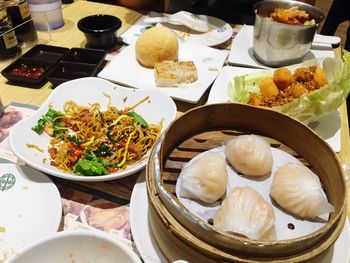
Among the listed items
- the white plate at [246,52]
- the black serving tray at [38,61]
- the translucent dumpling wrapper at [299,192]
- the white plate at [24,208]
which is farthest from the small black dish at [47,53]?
the translucent dumpling wrapper at [299,192]

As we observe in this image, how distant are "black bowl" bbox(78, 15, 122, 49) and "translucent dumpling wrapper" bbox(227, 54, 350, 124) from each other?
2.86ft

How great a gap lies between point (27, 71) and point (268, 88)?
50.6 inches

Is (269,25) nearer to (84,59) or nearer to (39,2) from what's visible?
(84,59)

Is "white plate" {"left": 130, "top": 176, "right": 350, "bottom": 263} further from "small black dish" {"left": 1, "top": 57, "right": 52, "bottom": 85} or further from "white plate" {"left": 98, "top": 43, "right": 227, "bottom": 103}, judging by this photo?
"small black dish" {"left": 1, "top": 57, "right": 52, "bottom": 85}

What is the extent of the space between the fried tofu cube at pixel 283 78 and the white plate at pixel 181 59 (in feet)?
1.11

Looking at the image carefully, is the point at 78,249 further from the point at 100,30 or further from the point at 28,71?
the point at 100,30

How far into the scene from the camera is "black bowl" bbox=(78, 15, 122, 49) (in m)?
1.96

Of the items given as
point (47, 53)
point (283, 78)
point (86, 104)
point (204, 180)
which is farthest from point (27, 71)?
point (283, 78)

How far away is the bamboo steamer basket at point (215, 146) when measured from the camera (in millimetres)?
759

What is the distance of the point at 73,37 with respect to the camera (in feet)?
7.15

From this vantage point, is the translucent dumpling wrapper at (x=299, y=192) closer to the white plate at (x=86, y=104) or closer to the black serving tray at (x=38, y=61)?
the white plate at (x=86, y=104)

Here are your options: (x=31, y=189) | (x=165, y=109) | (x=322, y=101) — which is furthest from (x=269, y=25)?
(x=31, y=189)

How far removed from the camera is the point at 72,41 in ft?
7.01

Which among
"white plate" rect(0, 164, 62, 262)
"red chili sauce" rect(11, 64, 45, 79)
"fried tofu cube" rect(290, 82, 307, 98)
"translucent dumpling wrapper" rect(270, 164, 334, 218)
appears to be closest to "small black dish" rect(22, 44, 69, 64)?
"red chili sauce" rect(11, 64, 45, 79)
